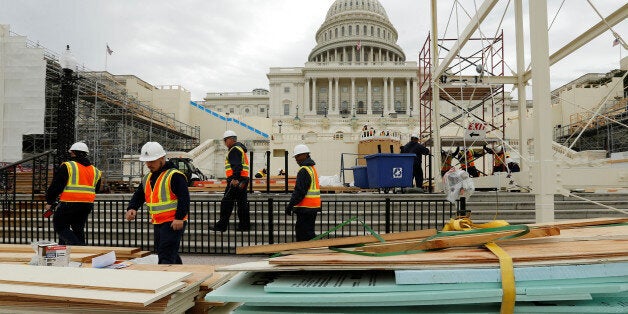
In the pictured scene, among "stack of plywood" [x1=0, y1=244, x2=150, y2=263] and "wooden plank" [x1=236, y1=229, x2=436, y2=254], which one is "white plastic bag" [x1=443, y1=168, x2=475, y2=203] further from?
"stack of plywood" [x1=0, y1=244, x2=150, y2=263]

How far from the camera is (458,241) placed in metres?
2.63

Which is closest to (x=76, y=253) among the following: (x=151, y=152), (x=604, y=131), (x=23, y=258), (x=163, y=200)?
(x=23, y=258)

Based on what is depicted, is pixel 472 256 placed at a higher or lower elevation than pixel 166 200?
lower

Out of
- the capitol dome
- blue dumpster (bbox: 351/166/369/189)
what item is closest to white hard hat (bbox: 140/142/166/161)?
blue dumpster (bbox: 351/166/369/189)

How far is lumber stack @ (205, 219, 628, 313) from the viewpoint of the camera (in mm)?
2221

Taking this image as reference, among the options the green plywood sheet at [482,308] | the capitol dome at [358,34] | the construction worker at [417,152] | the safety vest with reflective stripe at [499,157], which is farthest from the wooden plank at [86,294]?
the capitol dome at [358,34]

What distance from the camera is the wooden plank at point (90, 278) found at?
2.43 metres

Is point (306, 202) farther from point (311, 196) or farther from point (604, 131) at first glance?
point (604, 131)

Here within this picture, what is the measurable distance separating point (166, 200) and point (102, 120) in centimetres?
3073

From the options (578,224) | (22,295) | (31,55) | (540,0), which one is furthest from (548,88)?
(31,55)

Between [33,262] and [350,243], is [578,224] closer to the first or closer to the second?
[350,243]

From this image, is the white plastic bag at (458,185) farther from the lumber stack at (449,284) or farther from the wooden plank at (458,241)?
the lumber stack at (449,284)

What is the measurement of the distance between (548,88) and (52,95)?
99.4 ft

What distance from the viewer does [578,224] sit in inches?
135
